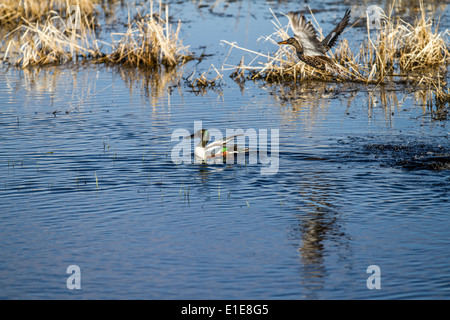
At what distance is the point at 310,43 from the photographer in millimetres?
11961

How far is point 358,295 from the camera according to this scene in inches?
241

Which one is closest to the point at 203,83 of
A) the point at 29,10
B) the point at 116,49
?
the point at 116,49

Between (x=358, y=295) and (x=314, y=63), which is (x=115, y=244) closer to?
(x=358, y=295)

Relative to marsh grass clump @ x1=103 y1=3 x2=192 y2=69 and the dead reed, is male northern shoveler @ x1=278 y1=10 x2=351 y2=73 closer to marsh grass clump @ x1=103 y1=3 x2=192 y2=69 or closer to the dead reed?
the dead reed

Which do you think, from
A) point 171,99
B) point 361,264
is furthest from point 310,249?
point 171,99

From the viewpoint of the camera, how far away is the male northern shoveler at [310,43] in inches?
456

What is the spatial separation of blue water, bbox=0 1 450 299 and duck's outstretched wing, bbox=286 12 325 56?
48.5 inches

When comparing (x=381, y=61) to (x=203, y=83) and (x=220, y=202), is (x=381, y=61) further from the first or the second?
(x=220, y=202)

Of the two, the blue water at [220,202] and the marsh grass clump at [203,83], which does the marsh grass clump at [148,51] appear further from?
the blue water at [220,202]

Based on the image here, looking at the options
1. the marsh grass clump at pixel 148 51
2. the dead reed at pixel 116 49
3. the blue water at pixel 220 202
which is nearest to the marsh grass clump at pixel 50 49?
the dead reed at pixel 116 49

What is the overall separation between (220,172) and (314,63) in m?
3.61

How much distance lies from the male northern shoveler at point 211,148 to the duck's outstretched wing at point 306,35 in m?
2.26

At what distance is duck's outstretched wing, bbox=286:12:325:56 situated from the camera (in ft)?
37.7

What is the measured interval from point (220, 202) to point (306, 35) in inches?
172
